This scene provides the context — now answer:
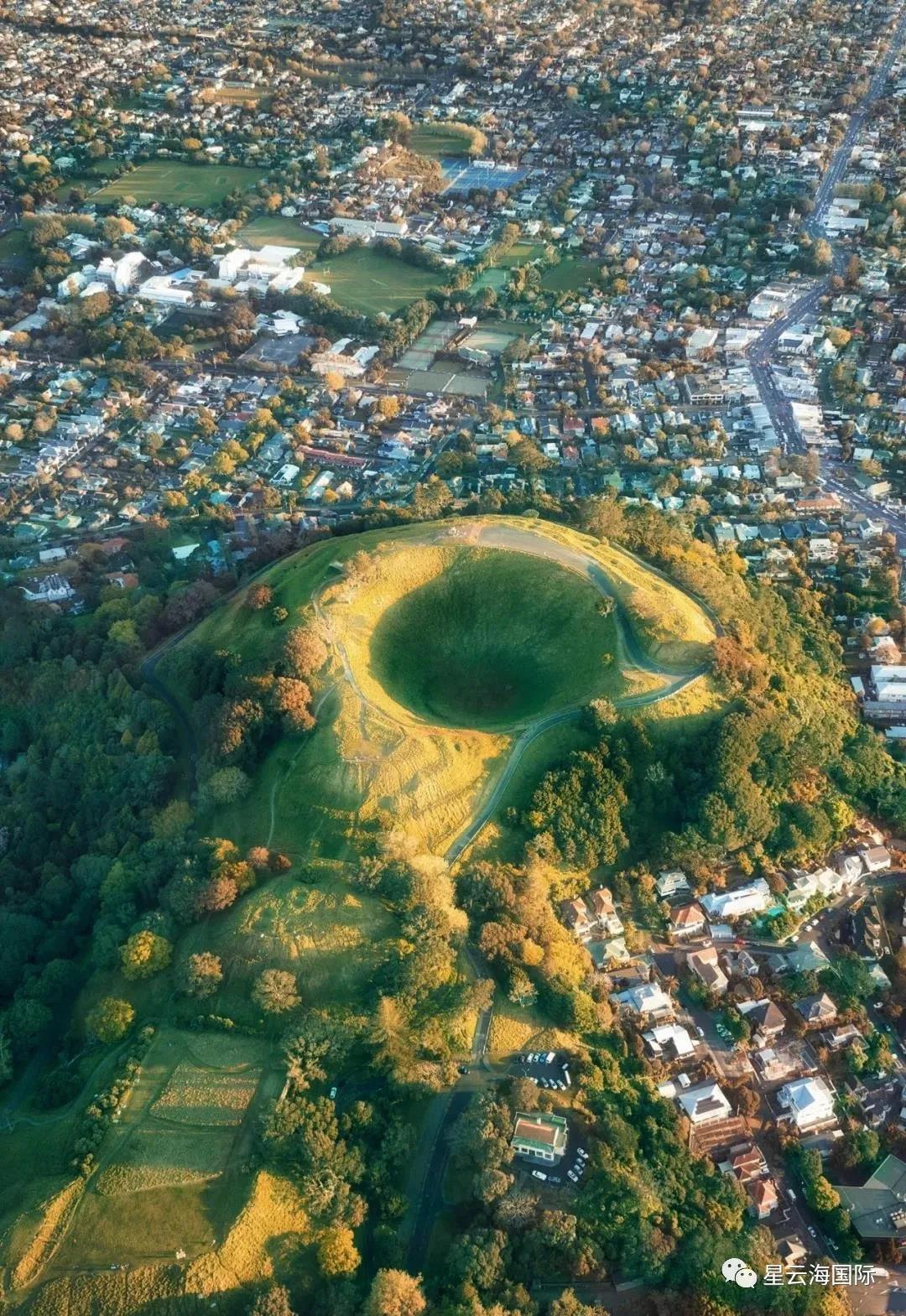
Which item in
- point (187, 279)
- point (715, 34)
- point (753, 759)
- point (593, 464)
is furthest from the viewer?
point (715, 34)

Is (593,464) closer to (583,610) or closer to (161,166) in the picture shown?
(583,610)

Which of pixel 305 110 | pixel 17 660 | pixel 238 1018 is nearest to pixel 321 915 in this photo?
pixel 238 1018

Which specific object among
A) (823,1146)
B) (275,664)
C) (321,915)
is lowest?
(823,1146)

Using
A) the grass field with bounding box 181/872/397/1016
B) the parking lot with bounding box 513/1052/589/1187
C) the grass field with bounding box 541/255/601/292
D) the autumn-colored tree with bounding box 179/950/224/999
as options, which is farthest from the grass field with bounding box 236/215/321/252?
the parking lot with bounding box 513/1052/589/1187

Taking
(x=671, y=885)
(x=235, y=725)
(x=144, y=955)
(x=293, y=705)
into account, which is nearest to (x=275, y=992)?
(x=144, y=955)

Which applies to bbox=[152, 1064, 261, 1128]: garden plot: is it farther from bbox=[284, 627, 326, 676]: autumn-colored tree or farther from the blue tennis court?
the blue tennis court

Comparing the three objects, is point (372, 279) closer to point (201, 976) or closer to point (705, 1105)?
point (201, 976)
